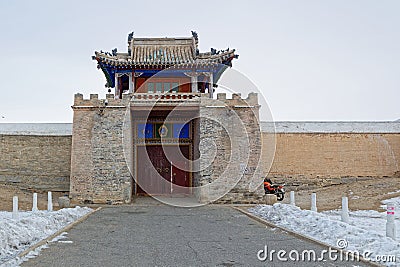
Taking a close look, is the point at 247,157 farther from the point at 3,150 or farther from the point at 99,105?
the point at 3,150

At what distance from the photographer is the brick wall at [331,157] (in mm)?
21938

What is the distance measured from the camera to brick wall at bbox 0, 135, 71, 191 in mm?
20656

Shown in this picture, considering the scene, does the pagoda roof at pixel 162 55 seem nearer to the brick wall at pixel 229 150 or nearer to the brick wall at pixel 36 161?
the brick wall at pixel 229 150

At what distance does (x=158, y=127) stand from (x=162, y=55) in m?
3.17

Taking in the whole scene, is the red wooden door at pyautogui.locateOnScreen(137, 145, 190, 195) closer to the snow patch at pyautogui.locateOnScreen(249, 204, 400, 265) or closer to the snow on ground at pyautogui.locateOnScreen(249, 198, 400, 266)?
the snow on ground at pyautogui.locateOnScreen(249, 198, 400, 266)

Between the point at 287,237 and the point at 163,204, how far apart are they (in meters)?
8.64

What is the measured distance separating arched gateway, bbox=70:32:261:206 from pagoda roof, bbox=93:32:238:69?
41 millimetres

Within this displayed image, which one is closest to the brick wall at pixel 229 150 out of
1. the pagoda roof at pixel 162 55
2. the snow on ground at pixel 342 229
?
the pagoda roof at pixel 162 55

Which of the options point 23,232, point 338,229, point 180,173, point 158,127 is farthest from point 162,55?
point 338,229

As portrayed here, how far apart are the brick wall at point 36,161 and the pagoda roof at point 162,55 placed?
6028 millimetres

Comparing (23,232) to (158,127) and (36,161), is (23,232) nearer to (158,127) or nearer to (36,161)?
(158,127)

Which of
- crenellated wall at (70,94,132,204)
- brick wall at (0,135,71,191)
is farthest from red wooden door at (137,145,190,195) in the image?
brick wall at (0,135,71,191)

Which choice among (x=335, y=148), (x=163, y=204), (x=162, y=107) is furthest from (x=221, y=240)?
(x=335, y=148)

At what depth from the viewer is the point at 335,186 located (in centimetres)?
2109
